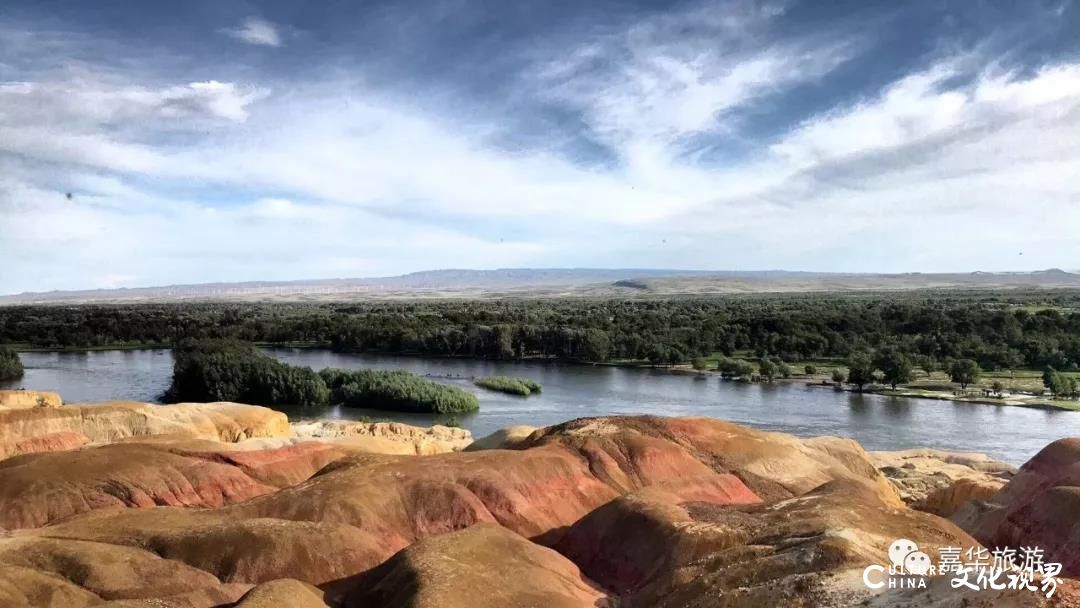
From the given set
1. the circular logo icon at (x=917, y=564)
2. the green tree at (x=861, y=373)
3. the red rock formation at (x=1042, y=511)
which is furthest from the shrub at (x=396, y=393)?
the circular logo icon at (x=917, y=564)

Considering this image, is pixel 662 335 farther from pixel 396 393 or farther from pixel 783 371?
pixel 396 393

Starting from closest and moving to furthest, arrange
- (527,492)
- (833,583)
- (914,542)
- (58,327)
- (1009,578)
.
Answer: (1009,578)
(833,583)
(914,542)
(527,492)
(58,327)

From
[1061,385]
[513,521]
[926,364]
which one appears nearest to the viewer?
[513,521]

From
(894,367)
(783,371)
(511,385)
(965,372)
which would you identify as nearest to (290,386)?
(511,385)

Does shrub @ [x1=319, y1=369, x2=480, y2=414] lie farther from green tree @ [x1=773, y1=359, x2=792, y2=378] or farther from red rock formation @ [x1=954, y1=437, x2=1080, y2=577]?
red rock formation @ [x1=954, y1=437, x2=1080, y2=577]

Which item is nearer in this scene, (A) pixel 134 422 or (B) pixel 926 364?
(A) pixel 134 422

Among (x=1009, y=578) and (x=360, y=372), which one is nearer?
(x=1009, y=578)

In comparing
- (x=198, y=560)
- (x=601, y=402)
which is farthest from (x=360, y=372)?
(x=198, y=560)

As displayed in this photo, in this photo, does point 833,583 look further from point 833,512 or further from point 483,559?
point 483,559
